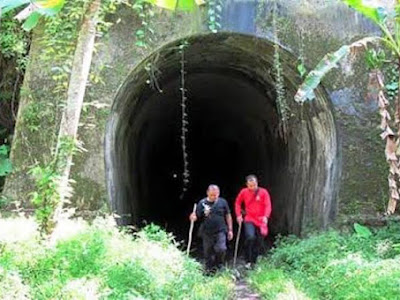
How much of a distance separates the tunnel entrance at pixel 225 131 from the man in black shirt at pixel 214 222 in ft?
4.44

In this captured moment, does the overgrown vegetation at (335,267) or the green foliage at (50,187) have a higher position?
the green foliage at (50,187)

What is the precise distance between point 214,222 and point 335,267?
265 cm

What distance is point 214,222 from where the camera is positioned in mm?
9477

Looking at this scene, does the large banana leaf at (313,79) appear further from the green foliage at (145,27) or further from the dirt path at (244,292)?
the green foliage at (145,27)

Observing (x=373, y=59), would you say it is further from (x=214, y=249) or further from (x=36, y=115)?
(x=36, y=115)

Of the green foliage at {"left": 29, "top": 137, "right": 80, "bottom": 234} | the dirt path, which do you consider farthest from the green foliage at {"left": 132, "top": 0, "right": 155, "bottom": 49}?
the dirt path

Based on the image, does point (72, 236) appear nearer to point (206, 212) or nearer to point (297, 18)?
point (206, 212)

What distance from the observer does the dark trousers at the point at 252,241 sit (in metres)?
9.99

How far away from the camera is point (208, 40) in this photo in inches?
391

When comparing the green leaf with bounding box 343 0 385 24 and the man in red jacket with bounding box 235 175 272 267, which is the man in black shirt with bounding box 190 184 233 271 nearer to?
the man in red jacket with bounding box 235 175 272 267

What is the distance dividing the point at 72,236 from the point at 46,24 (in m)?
3.47

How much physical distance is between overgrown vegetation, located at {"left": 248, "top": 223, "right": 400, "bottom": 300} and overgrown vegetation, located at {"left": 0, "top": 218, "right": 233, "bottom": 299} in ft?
2.41

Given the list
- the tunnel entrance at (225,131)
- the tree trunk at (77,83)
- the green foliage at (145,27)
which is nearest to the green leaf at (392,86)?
the tunnel entrance at (225,131)

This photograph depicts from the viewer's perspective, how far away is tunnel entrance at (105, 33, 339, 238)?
9969 millimetres
